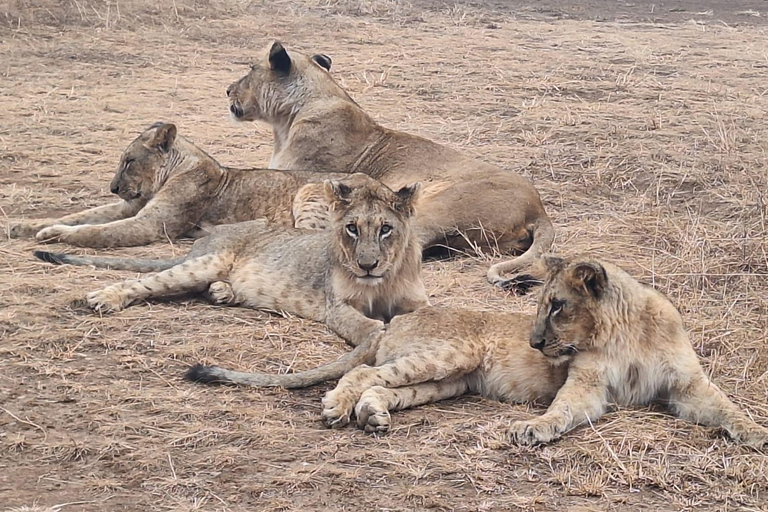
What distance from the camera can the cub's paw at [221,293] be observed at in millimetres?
5652

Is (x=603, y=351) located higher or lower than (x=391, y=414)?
higher

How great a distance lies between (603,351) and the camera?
4.33 m

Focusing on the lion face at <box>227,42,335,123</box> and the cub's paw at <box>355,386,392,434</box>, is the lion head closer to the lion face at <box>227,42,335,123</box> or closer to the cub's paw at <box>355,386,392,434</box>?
the lion face at <box>227,42,335,123</box>

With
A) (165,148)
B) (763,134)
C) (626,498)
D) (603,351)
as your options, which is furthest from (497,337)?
(763,134)

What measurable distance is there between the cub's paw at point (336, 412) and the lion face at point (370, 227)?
1.09 meters

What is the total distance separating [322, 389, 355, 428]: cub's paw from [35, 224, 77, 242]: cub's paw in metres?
2.98

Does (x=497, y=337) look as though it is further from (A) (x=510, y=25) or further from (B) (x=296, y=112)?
(A) (x=510, y=25)

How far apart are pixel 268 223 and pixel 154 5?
836 centimetres

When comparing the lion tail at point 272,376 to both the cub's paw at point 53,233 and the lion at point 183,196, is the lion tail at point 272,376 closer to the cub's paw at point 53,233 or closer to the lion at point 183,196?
the lion at point 183,196

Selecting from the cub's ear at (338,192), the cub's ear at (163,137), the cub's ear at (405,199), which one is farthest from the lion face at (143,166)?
the cub's ear at (405,199)

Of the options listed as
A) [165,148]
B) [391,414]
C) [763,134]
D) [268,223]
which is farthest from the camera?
[763,134]

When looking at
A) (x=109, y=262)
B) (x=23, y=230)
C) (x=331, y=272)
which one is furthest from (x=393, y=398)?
(x=23, y=230)

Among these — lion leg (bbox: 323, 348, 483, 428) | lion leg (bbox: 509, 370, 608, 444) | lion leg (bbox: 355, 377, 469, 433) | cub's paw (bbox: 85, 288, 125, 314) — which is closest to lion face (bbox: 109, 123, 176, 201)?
cub's paw (bbox: 85, 288, 125, 314)

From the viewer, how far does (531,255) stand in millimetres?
6254
